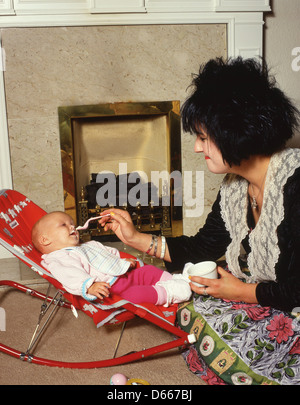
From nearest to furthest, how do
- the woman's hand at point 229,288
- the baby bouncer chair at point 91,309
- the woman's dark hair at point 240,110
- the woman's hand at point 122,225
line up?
the woman's dark hair at point 240,110, the woman's hand at point 229,288, the baby bouncer chair at point 91,309, the woman's hand at point 122,225

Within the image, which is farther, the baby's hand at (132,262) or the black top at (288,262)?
the baby's hand at (132,262)

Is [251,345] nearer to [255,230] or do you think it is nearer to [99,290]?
[255,230]

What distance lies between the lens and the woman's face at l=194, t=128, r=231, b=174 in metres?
1.41

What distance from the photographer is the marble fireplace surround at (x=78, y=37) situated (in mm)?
2656

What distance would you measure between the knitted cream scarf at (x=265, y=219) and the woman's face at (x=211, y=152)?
0.16 meters

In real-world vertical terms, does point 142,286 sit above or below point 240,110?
below

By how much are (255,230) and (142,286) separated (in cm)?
47

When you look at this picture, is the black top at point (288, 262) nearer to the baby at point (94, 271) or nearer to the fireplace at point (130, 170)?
the baby at point (94, 271)

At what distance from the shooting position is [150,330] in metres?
1.99

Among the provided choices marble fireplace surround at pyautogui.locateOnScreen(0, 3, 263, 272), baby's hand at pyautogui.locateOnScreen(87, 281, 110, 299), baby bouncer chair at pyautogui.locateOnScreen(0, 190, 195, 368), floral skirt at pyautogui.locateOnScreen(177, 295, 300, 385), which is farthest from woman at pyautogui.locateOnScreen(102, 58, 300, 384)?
marble fireplace surround at pyautogui.locateOnScreen(0, 3, 263, 272)

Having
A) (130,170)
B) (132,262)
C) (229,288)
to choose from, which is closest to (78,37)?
(130,170)

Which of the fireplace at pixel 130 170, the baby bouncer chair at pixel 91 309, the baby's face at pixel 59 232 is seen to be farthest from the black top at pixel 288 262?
the fireplace at pixel 130 170

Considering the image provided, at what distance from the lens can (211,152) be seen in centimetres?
143

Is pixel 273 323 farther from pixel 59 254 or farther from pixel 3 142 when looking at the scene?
pixel 3 142
